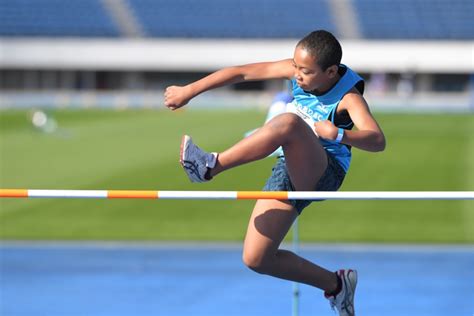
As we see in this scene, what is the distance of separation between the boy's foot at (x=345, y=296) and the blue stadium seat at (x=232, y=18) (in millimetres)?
34434

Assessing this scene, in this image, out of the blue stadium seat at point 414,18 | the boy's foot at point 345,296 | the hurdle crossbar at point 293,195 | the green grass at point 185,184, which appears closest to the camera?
the hurdle crossbar at point 293,195

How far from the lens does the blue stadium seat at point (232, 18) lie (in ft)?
130

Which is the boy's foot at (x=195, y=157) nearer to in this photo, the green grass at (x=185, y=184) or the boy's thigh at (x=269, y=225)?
the boy's thigh at (x=269, y=225)

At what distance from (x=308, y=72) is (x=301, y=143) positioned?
14.7 inches

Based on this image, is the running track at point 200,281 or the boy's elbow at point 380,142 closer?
the boy's elbow at point 380,142

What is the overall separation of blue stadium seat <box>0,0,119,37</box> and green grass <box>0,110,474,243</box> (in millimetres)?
17812

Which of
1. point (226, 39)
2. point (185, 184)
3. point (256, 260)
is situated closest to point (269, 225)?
point (256, 260)

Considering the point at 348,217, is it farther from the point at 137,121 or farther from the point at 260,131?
the point at 137,121

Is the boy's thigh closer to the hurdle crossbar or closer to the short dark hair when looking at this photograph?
the hurdle crossbar

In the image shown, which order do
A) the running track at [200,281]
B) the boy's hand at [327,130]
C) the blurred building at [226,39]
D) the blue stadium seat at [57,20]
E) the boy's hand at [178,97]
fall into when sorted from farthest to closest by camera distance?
the blue stadium seat at [57,20] → the blurred building at [226,39] → the running track at [200,281] → the boy's hand at [178,97] → the boy's hand at [327,130]

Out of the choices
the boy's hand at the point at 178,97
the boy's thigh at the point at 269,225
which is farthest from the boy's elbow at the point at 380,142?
the boy's hand at the point at 178,97

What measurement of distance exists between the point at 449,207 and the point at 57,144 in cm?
1023

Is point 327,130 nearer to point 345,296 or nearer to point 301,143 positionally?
point 301,143

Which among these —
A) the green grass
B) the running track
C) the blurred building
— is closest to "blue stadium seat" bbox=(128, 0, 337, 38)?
the blurred building
